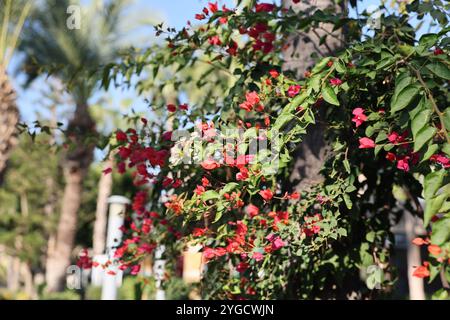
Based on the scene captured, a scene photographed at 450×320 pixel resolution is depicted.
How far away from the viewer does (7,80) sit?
9.73 meters

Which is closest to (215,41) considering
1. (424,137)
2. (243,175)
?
(243,175)

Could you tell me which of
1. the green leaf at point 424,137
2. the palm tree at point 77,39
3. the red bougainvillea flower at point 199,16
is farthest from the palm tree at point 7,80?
the green leaf at point 424,137

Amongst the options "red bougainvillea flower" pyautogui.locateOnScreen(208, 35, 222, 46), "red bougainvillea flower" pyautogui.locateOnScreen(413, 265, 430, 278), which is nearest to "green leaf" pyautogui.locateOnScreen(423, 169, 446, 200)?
"red bougainvillea flower" pyautogui.locateOnScreen(413, 265, 430, 278)

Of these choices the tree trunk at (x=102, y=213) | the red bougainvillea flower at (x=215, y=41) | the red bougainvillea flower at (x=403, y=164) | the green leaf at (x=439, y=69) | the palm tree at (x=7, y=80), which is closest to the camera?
the green leaf at (x=439, y=69)

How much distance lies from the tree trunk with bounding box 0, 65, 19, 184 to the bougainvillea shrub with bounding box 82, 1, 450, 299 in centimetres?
622

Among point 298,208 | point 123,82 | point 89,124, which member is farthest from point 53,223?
point 298,208

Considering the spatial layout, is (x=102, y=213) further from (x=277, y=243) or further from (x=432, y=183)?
(x=432, y=183)

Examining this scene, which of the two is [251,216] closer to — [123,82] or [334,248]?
[334,248]

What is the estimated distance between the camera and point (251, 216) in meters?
3.00

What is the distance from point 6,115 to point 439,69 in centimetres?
908

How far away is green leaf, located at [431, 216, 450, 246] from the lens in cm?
148

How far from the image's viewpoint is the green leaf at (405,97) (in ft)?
6.00

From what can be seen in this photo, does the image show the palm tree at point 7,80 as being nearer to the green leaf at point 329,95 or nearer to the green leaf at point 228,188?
the green leaf at point 228,188

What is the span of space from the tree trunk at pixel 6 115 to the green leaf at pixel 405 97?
8.75 metres
